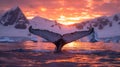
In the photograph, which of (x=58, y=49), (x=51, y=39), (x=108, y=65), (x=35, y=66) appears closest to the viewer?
(x=35, y=66)

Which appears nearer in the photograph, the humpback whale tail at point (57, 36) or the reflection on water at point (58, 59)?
the reflection on water at point (58, 59)

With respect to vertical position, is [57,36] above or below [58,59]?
above

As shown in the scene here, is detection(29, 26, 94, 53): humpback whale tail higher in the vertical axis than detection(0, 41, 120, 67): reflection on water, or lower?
higher

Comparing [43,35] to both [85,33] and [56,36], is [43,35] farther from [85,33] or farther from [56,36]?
[85,33]

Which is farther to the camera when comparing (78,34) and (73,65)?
(78,34)

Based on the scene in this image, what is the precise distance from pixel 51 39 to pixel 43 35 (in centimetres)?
79

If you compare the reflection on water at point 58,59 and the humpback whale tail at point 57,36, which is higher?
the humpback whale tail at point 57,36

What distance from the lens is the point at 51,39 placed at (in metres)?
26.9

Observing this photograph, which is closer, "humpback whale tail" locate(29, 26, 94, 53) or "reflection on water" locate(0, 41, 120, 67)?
"reflection on water" locate(0, 41, 120, 67)

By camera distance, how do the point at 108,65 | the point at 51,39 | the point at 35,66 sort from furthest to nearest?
the point at 51,39 < the point at 108,65 < the point at 35,66

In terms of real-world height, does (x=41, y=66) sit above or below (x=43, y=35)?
below

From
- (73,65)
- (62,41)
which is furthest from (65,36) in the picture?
(73,65)

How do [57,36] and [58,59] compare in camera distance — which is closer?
[58,59]

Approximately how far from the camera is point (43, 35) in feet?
89.6
